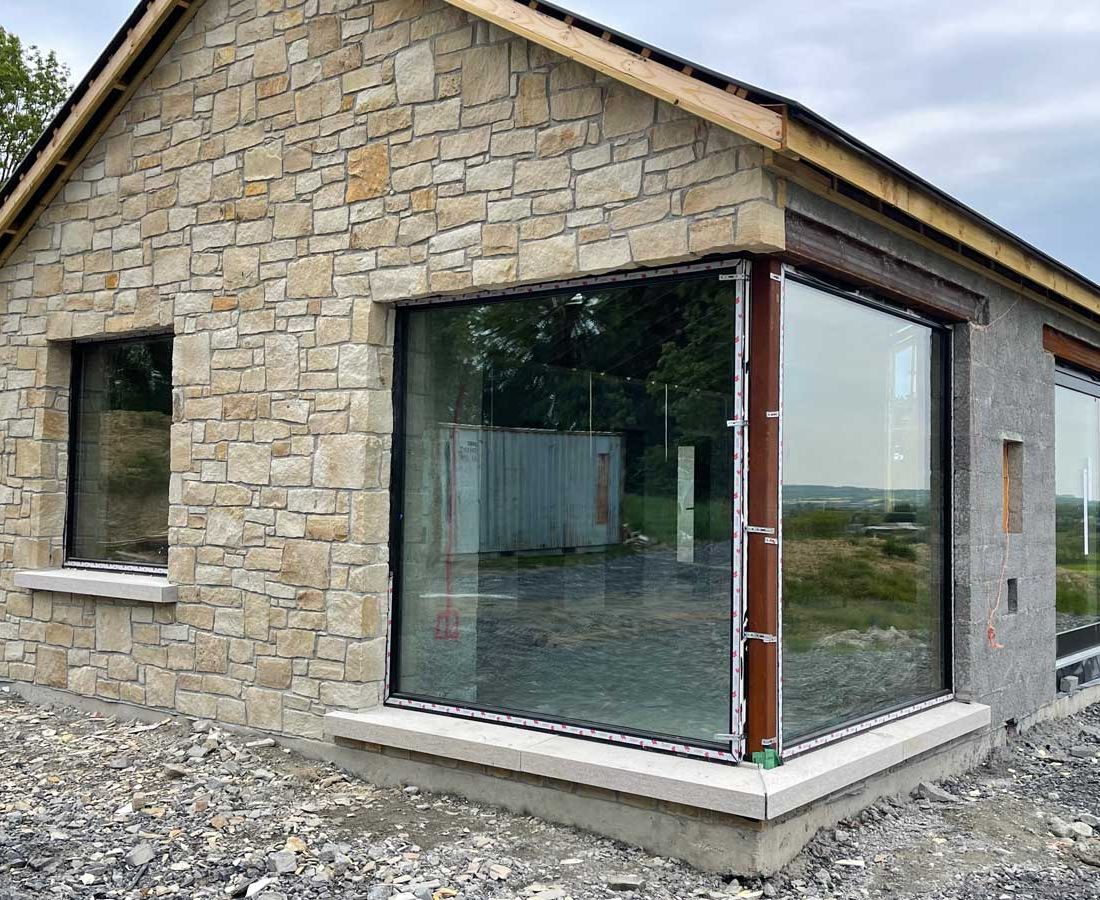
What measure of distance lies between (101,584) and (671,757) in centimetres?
447

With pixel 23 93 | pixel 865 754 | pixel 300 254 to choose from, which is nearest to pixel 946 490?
pixel 865 754

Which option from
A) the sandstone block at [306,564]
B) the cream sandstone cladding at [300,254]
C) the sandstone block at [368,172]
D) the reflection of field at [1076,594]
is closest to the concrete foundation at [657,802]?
the cream sandstone cladding at [300,254]

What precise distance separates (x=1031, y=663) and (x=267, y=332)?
230 inches

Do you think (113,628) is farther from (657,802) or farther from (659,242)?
(659,242)

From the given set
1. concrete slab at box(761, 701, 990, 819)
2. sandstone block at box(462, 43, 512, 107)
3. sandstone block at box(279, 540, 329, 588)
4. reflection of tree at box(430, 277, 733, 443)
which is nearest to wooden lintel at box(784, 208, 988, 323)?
reflection of tree at box(430, 277, 733, 443)

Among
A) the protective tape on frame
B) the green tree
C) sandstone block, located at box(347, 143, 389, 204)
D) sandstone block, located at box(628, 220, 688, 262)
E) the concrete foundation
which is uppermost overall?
the green tree

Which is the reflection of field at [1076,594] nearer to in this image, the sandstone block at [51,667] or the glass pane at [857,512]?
the glass pane at [857,512]

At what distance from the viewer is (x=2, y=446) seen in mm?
8422

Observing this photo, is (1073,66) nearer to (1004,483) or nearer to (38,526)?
(1004,483)

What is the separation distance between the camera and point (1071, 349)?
8648mm

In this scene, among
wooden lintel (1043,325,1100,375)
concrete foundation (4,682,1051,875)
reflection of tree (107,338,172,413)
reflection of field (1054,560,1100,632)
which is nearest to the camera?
concrete foundation (4,682,1051,875)

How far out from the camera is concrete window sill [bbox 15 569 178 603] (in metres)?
7.20

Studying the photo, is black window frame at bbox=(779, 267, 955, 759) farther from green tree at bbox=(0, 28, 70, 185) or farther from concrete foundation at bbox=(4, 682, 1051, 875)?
green tree at bbox=(0, 28, 70, 185)

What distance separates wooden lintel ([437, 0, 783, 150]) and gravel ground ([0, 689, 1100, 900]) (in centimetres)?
341
